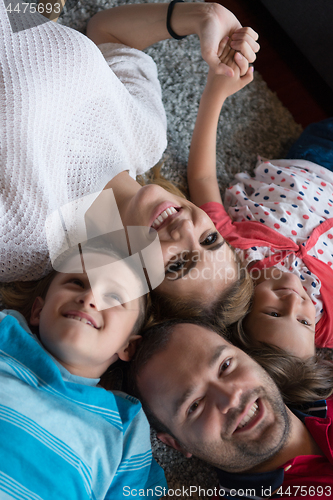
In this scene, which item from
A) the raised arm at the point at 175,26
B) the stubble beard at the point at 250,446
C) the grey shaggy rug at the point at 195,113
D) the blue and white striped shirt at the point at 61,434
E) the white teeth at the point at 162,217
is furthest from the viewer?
the grey shaggy rug at the point at 195,113

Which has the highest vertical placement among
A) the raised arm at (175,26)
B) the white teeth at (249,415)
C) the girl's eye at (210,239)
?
the raised arm at (175,26)

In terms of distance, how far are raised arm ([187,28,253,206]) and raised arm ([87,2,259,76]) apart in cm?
8

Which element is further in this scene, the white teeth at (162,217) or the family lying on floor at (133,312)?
the white teeth at (162,217)

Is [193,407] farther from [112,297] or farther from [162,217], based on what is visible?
[162,217]

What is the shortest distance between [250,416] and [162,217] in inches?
17.1

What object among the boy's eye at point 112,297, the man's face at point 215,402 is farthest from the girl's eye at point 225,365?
the boy's eye at point 112,297

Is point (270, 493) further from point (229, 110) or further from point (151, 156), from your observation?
point (229, 110)

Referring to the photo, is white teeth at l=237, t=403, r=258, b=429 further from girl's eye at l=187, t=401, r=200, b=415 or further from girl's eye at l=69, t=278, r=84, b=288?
girl's eye at l=69, t=278, r=84, b=288

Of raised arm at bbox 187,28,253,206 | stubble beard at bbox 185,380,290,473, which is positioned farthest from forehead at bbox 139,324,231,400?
raised arm at bbox 187,28,253,206

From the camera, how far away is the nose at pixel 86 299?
0.74 m

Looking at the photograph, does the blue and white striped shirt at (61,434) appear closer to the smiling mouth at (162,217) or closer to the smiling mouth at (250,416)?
the smiling mouth at (250,416)

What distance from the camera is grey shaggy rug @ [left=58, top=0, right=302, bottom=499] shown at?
115 centimetres

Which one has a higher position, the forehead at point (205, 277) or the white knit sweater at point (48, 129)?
the white knit sweater at point (48, 129)

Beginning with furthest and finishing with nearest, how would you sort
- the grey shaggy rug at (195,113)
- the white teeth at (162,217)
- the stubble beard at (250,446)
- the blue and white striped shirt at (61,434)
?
1. the grey shaggy rug at (195,113)
2. the white teeth at (162,217)
3. the stubble beard at (250,446)
4. the blue and white striped shirt at (61,434)
